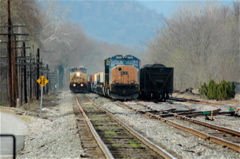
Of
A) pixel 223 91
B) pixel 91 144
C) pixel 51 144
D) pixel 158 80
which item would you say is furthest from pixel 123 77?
pixel 91 144

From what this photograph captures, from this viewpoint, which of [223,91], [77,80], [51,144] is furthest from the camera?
[77,80]

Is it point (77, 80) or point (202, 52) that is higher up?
point (202, 52)

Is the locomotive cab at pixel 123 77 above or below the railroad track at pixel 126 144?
above

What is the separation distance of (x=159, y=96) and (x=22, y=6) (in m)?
17.6

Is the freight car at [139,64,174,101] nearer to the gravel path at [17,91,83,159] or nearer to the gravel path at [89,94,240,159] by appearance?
the gravel path at [89,94,240,159]

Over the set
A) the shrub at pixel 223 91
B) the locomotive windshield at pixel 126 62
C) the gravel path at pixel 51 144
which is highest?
the locomotive windshield at pixel 126 62

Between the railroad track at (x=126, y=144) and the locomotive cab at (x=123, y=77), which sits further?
the locomotive cab at (x=123, y=77)

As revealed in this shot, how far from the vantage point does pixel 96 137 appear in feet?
36.5

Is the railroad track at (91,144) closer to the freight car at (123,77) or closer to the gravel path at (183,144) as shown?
the gravel path at (183,144)

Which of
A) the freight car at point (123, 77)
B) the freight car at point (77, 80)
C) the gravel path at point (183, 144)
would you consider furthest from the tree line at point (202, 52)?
the gravel path at point (183, 144)

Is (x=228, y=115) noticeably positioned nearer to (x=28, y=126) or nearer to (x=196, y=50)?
(x=28, y=126)

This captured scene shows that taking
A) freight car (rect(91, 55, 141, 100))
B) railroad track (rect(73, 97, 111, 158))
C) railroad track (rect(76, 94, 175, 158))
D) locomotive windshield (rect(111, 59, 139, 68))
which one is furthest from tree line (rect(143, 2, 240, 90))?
railroad track (rect(73, 97, 111, 158))

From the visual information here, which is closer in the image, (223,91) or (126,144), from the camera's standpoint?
(126,144)

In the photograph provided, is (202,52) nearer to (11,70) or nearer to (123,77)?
(123,77)
